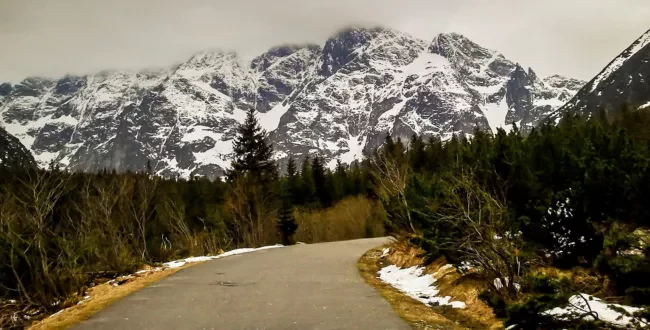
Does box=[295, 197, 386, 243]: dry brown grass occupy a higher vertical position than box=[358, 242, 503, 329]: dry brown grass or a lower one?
lower

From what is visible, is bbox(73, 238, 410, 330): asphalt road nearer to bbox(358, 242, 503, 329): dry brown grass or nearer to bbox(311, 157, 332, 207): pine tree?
bbox(358, 242, 503, 329): dry brown grass

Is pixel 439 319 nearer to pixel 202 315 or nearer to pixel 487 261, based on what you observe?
pixel 487 261

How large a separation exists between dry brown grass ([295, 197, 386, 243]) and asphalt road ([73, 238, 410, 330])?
85.9ft

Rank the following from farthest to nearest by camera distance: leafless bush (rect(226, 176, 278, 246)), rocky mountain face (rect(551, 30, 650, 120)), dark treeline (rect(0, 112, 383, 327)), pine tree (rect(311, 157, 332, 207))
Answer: rocky mountain face (rect(551, 30, 650, 120)) → pine tree (rect(311, 157, 332, 207)) → leafless bush (rect(226, 176, 278, 246)) → dark treeline (rect(0, 112, 383, 327))

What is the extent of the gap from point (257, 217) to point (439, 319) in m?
23.2

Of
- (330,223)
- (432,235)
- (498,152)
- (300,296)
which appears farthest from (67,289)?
(330,223)

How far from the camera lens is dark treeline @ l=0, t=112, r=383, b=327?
41.7 ft

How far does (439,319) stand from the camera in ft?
27.5

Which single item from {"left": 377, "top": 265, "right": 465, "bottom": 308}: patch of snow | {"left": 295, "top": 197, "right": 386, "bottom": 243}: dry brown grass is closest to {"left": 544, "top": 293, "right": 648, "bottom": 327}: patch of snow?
{"left": 377, "top": 265, "right": 465, "bottom": 308}: patch of snow

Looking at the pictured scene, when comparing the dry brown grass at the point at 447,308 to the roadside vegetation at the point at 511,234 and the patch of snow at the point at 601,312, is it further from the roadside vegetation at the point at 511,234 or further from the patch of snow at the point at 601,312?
the patch of snow at the point at 601,312

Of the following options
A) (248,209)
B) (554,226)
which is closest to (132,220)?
(248,209)

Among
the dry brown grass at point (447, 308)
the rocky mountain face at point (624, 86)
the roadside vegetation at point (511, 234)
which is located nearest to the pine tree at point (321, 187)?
the roadside vegetation at point (511, 234)

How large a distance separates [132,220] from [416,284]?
15.2 m

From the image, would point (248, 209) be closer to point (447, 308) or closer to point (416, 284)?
point (416, 284)
